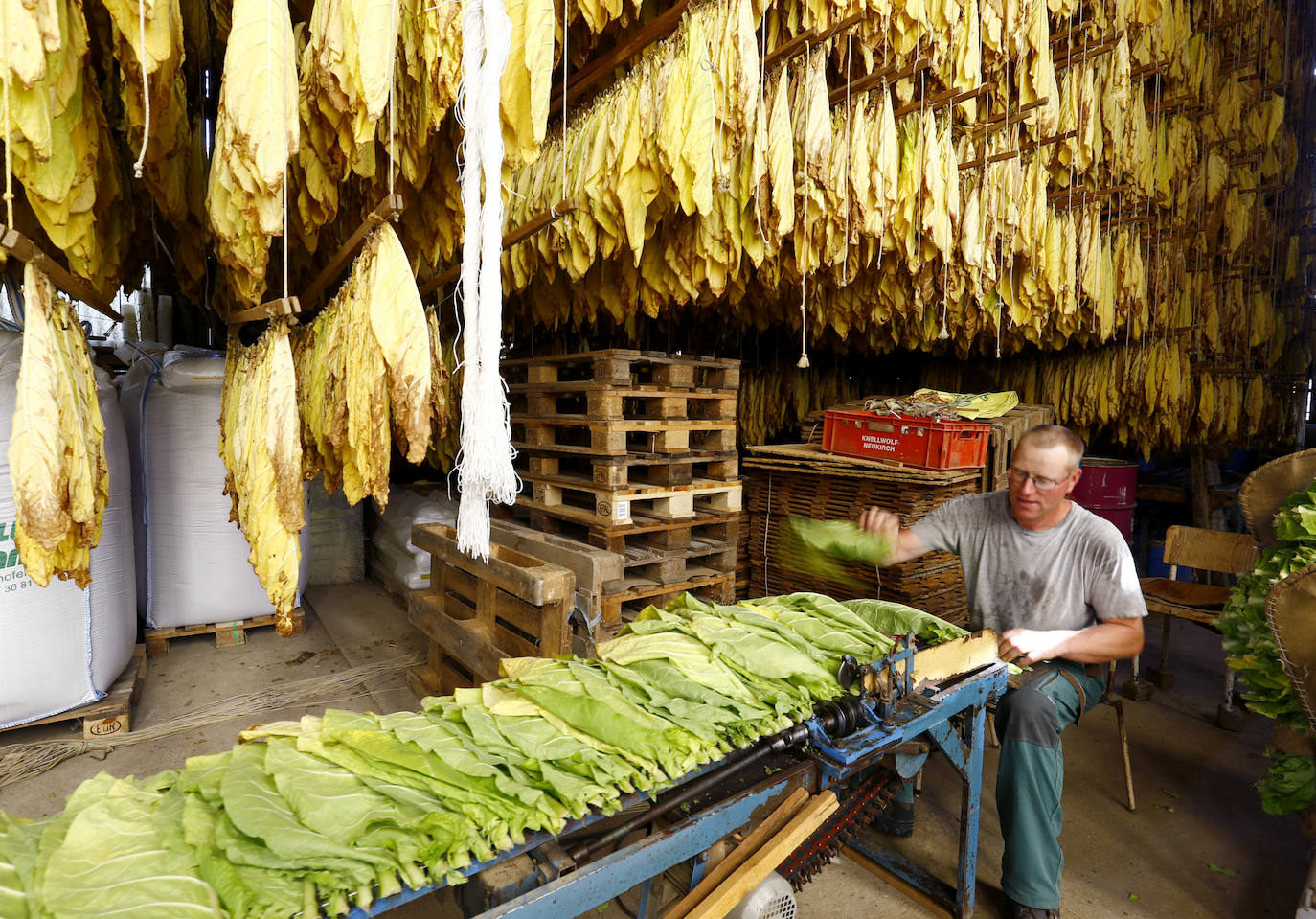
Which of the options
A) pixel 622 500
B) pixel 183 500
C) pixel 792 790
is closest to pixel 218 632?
pixel 183 500

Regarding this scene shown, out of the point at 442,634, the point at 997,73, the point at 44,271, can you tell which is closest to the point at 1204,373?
the point at 997,73

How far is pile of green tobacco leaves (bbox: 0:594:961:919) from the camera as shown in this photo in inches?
52.6

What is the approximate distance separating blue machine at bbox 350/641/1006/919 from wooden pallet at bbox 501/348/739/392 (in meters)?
2.65

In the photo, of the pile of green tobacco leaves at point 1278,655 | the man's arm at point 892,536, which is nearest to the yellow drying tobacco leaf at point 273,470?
the man's arm at point 892,536

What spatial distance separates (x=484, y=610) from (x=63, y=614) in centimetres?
230

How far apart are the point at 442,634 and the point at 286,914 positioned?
297cm

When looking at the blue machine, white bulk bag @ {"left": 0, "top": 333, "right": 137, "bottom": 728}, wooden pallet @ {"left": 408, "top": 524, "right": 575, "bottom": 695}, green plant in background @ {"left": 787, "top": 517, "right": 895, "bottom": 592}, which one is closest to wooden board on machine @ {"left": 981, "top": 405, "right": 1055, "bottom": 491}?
green plant in background @ {"left": 787, "top": 517, "right": 895, "bottom": 592}

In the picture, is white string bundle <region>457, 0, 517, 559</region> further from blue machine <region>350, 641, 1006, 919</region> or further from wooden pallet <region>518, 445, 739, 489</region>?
wooden pallet <region>518, 445, 739, 489</region>

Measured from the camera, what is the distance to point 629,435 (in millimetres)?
5234

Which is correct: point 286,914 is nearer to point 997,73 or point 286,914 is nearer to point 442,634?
point 442,634

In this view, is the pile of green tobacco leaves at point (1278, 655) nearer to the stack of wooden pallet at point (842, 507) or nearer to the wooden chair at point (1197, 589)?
the wooden chair at point (1197, 589)

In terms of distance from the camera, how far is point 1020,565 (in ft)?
11.0

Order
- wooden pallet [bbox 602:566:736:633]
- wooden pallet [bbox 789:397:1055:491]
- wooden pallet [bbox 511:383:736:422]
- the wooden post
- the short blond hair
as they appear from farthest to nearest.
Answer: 1. the wooden post
2. wooden pallet [bbox 789:397:1055:491]
3. wooden pallet [bbox 511:383:736:422]
4. wooden pallet [bbox 602:566:736:633]
5. the short blond hair

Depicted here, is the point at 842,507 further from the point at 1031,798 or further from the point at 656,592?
the point at 1031,798
